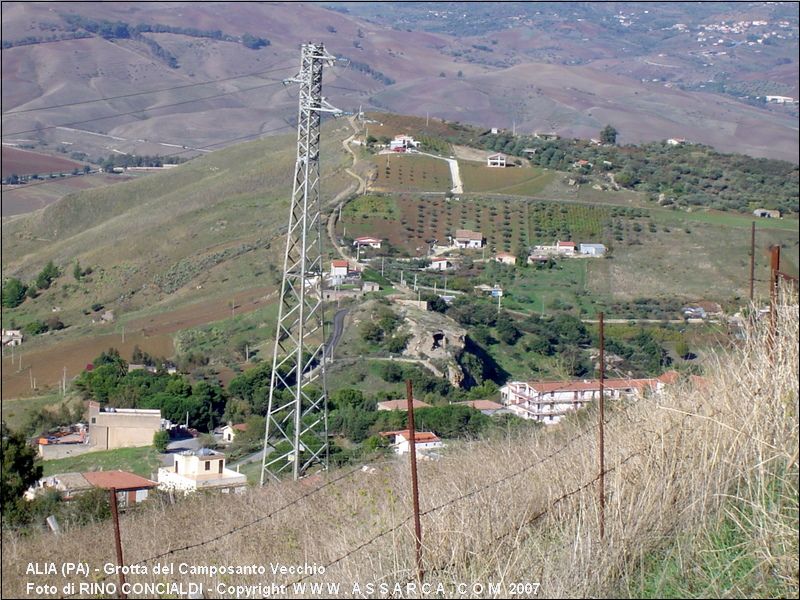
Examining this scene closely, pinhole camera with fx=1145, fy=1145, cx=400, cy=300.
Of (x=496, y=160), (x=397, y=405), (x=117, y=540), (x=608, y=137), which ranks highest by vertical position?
(x=117, y=540)

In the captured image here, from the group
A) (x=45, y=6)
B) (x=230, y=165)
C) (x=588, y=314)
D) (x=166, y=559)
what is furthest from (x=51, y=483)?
(x=45, y=6)

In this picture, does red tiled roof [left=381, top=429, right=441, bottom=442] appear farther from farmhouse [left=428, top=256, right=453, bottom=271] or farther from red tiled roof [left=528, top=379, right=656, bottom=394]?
farmhouse [left=428, top=256, right=453, bottom=271]

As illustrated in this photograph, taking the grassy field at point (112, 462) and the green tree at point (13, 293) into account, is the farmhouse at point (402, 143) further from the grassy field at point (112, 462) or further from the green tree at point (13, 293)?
the grassy field at point (112, 462)

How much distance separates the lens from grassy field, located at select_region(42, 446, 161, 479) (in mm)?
11031

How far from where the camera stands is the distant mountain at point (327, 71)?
6395 centimetres

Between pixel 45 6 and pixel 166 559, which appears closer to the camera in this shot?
pixel 166 559

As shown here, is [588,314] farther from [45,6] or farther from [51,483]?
[45,6]

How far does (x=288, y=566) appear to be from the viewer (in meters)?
4.97

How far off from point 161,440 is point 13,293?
20.4m

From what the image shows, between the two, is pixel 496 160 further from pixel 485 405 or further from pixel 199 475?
pixel 199 475

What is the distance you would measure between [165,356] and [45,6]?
92622 millimetres

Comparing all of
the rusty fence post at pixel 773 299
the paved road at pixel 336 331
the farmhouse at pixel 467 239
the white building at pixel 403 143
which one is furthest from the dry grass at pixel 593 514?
the white building at pixel 403 143

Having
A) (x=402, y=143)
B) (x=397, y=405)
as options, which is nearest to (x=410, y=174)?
(x=402, y=143)

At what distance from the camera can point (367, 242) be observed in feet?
88.8
